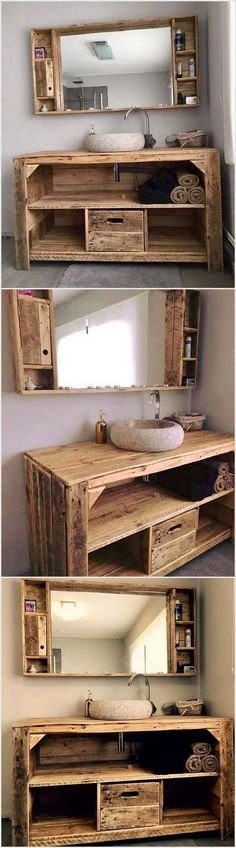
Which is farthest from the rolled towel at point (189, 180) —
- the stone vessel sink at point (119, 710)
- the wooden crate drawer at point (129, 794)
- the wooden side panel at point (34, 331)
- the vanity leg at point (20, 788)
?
the wooden crate drawer at point (129, 794)

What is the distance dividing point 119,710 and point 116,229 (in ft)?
5.24

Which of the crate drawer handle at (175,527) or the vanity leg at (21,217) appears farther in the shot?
the vanity leg at (21,217)

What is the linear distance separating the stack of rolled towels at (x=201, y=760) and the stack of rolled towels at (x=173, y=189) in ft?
6.03

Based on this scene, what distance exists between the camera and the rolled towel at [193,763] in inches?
91.3

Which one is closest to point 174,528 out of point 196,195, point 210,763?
point 210,763

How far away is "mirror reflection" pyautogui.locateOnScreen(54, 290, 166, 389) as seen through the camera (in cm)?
211

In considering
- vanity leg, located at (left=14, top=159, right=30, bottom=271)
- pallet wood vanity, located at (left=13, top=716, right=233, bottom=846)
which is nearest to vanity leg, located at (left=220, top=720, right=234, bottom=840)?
pallet wood vanity, located at (left=13, top=716, right=233, bottom=846)

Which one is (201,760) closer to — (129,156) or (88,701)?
(88,701)

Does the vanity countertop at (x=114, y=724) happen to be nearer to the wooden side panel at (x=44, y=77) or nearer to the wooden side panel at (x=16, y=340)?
the wooden side panel at (x=16, y=340)

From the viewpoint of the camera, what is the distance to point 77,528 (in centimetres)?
192

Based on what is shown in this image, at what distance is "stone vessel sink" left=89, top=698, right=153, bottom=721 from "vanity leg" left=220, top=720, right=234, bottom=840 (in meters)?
0.26

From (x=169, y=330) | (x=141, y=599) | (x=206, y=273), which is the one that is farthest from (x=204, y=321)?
(x=141, y=599)

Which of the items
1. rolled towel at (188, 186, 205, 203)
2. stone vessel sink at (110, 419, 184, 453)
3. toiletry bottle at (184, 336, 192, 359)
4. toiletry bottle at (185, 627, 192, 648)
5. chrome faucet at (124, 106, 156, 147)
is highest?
chrome faucet at (124, 106, 156, 147)

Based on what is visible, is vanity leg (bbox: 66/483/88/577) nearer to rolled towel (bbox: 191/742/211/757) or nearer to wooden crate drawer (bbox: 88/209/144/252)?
rolled towel (bbox: 191/742/211/757)
